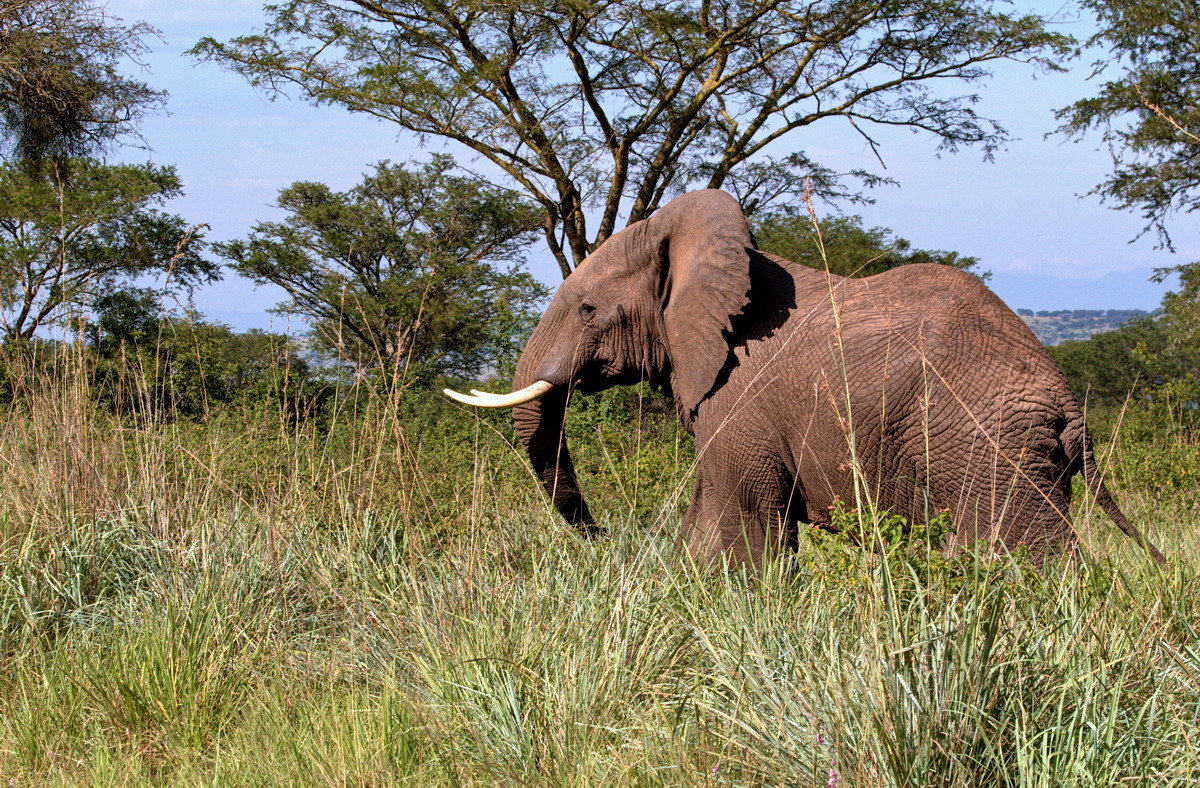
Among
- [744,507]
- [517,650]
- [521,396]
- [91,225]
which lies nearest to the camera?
[517,650]

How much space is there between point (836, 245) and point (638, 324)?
1990 cm

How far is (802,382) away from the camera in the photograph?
15.2 ft

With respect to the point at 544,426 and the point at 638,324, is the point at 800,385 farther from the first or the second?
the point at 544,426

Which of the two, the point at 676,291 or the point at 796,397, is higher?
the point at 676,291

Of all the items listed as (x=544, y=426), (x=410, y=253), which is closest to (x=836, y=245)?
(x=410, y=253)

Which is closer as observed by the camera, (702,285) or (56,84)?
(702,285)

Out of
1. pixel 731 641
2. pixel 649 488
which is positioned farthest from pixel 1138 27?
pixel 731 641

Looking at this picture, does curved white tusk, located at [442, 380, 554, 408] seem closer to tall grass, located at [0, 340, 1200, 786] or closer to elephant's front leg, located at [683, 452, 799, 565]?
tall grass, located at [0, 340, 1200, 786]

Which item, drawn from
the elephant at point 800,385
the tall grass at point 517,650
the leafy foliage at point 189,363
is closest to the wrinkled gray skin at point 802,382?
the elephant at point 800,385

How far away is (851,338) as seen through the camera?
448 cm

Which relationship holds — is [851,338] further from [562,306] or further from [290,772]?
[290,772]

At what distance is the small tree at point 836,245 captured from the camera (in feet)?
71.8

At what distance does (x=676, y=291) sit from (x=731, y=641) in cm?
215

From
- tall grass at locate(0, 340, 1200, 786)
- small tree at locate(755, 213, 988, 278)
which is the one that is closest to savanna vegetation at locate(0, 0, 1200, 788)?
tall grass at locate(0, 340, 1200, 786)
